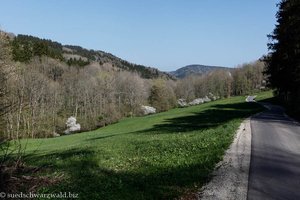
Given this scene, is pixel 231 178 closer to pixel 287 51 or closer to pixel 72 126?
pixel 287 51

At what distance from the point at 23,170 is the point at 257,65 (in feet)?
602

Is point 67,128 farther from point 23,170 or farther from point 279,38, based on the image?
point 23,170

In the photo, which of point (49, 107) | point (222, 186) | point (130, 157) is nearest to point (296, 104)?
point (130, 157)

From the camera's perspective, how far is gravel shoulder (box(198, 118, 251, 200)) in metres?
12.2

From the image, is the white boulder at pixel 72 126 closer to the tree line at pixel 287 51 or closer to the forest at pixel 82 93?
the forest at pixel 82 93

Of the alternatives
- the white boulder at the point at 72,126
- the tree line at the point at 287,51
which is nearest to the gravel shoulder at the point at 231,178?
the tree line at the point at 287,51

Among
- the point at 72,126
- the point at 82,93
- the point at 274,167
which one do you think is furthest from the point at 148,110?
the point at 274,167

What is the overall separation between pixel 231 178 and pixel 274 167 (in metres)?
2.89

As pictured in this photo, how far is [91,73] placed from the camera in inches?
5428

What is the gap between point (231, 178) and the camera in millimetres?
14070

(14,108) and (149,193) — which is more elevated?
(14,108)

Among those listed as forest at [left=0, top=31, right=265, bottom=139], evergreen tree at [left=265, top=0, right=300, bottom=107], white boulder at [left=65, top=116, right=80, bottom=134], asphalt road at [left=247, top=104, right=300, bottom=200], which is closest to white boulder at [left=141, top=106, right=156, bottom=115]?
forest at [left=0, top=31, right=265, bottom=139]

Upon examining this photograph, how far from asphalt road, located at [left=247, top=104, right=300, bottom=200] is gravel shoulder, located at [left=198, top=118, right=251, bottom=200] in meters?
0.27

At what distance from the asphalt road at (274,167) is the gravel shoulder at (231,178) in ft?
0.88
